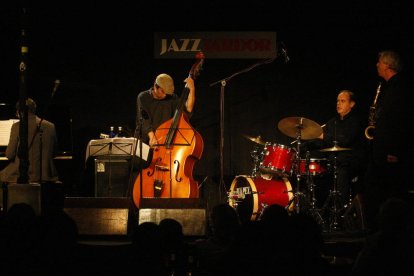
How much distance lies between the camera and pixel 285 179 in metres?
8.73

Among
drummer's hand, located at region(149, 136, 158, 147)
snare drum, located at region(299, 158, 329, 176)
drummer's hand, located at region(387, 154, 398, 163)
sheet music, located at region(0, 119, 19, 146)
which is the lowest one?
snare drum, located at region(299, 158, 329, 176)

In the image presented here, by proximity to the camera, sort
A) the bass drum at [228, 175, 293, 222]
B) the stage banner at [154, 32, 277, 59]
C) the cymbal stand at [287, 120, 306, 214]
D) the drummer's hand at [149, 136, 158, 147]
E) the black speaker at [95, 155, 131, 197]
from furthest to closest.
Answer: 1. the stage banner at [154, 32, 277, 59]
2. the bass drum at [228, 175, 293, 222]
3. the black speaker at [95, 155, 131, 197]
4. the cymbal stand at [287, 120, 306, 214]
5. the drummer's hand at [149, 136, 158, 147]

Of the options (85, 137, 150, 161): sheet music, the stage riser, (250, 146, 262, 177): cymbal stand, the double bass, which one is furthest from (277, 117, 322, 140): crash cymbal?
the stage riser

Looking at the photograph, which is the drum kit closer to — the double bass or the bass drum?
the bass drum

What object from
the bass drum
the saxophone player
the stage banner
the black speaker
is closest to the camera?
the saxophone player

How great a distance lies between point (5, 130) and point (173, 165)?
2.47 metres

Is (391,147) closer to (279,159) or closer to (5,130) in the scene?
(279,159)

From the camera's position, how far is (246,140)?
9758 millimetres

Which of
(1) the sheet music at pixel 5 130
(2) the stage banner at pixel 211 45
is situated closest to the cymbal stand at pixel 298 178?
(2) the stage banner at pixel 211 45

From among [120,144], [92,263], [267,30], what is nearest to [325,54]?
[267,30]

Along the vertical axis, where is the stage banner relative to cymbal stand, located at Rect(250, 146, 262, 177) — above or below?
above

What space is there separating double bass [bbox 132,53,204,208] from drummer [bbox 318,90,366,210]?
6.43ft

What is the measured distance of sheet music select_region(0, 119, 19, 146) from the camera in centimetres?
814

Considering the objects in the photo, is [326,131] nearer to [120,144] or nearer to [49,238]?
[120,144]
